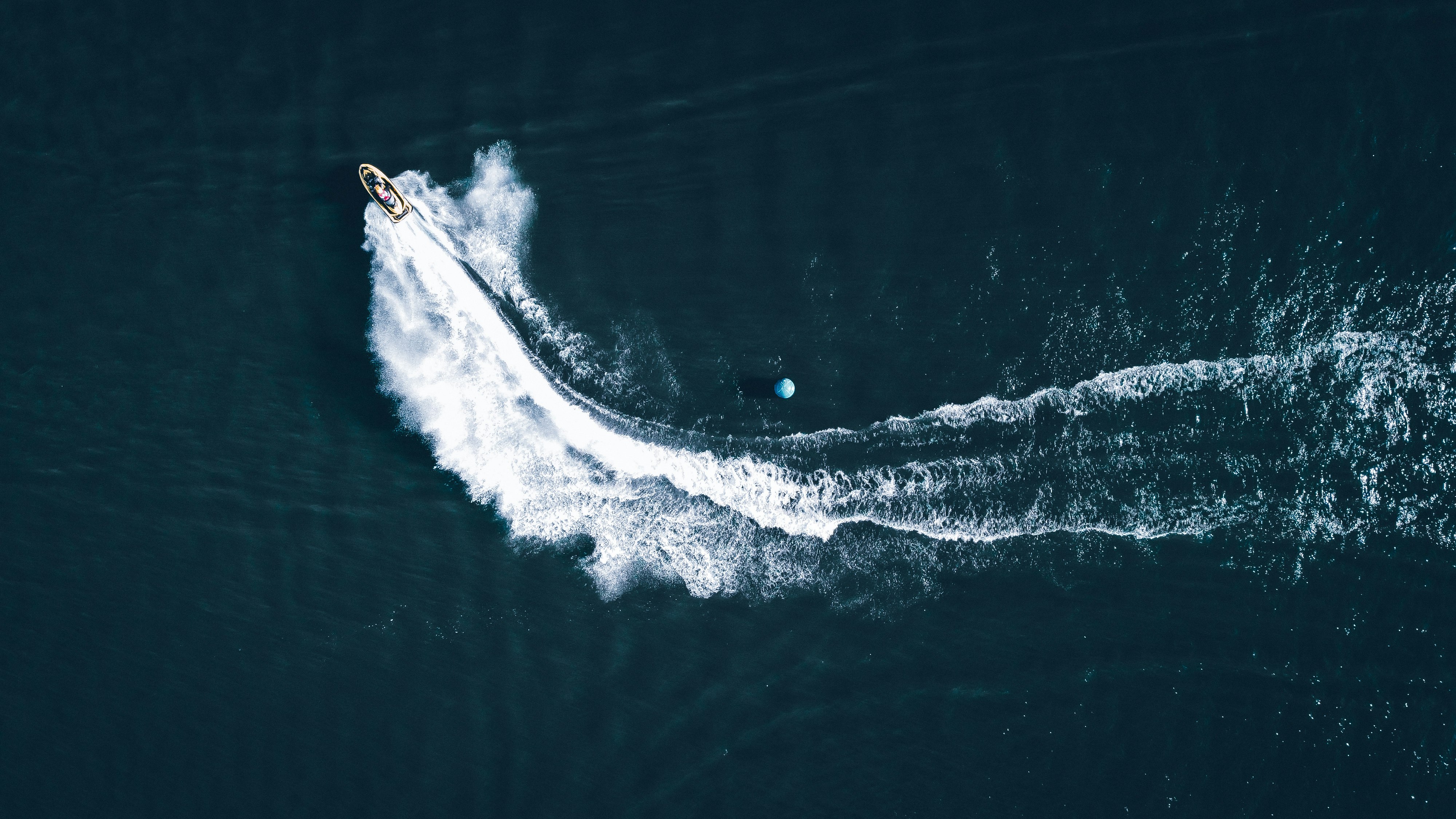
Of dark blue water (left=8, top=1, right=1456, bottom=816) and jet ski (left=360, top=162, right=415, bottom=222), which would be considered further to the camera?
jet ski (left=360, top=162, right=415, bottom=222)

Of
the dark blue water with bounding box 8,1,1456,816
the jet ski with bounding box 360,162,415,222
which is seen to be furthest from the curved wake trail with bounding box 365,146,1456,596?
the jet ski with bounding box 360,162,415,222

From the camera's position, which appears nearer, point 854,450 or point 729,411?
point 854,450

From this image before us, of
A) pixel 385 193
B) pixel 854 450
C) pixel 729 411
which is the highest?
pixel 385 193

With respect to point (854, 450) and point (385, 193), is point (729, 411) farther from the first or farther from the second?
point (385, 193)

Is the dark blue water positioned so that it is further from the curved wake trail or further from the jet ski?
the jet ski

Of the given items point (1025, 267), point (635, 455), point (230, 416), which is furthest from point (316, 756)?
point (1025, 267)

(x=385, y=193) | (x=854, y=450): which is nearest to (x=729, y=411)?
(x=854, y=450)

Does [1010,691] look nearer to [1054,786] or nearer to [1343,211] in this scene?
[1054,786]
